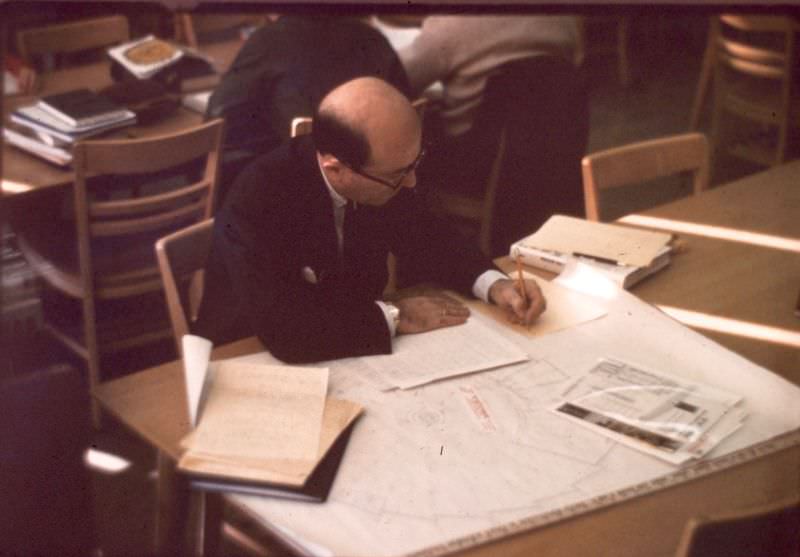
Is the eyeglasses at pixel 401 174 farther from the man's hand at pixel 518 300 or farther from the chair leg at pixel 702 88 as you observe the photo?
the chair leg at pixel 702 88

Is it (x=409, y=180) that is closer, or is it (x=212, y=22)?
(x=409, y=180)

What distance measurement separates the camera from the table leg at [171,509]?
1.69 metres

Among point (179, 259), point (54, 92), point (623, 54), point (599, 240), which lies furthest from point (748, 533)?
point (623, 54)

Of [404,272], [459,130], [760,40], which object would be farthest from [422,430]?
[760,40]

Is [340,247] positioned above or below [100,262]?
above

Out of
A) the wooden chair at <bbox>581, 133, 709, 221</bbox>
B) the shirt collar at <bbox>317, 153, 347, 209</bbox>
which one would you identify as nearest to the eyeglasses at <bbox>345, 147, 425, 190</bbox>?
the shirt collar at <bbox>317, 153, 347, 209</bbox>

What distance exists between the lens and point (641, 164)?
2666 mm

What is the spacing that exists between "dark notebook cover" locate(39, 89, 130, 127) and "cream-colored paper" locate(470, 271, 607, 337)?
5.17ft

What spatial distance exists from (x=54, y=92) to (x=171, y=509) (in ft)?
7.12

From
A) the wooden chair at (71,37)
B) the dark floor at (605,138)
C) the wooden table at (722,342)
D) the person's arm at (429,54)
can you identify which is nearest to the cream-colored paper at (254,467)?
the wooden table at (722,342)

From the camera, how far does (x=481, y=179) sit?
3439 mm

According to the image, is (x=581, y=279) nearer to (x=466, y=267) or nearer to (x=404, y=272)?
(x=466, y=267)

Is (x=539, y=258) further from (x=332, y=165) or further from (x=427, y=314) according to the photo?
(x=332, y=165)

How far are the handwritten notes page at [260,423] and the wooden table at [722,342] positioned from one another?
0.09 m
